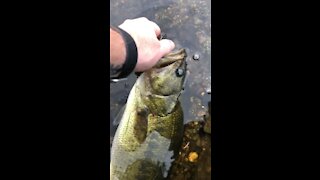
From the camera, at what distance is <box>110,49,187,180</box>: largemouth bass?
3158 mm

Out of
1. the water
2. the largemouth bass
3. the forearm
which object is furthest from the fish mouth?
the forearm

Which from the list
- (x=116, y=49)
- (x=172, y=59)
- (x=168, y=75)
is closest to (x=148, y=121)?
(x=168, y=75)

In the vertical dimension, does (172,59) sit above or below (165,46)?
below

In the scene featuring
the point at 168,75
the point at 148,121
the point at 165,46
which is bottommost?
the point at 148,121

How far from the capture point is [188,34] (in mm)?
3510

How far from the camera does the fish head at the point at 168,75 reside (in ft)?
10.2

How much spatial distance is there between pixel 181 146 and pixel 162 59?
2.79 ft

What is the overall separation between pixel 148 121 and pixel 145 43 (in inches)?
26.1

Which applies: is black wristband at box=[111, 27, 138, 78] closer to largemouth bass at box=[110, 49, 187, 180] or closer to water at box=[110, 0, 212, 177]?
largemouth bass at box=[110, 49, 187, 180]

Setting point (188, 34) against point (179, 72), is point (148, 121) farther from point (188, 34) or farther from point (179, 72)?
point (188, 34)

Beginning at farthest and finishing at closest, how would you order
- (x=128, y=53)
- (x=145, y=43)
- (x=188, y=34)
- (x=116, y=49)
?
1. (x=188, y=34)
2. (x=145, y=43)
3. (x=128, y=53)
4. (x=116, y=49)

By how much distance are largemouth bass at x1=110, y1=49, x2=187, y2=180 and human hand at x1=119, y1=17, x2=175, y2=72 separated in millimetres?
99
